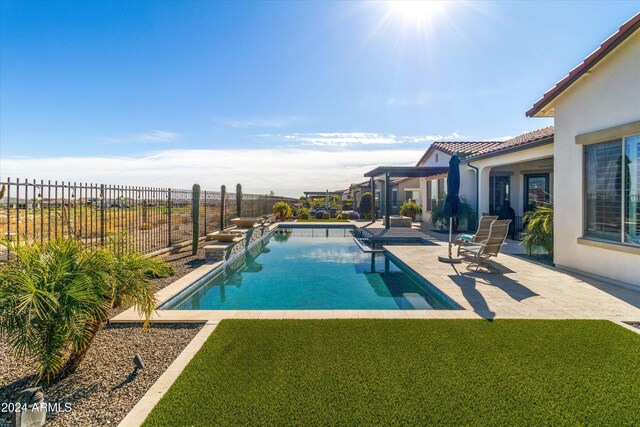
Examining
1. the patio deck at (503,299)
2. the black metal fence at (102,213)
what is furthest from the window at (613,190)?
the black metal fence at (102,213)

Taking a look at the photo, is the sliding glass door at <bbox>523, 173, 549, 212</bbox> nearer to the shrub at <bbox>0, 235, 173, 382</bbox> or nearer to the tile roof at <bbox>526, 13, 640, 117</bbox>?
the tile roof at <bbox>526, 13, 640, 117</bbox>

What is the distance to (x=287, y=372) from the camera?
3.62 m

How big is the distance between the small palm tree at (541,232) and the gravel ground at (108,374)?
1038 centimetres

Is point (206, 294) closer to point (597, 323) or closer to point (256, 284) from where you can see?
point (256, 284)

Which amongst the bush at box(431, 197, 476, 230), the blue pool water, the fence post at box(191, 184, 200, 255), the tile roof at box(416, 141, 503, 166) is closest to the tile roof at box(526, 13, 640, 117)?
the blue pool water

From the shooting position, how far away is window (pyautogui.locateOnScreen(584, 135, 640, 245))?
6.97 m

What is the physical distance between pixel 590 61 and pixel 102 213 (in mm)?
11909

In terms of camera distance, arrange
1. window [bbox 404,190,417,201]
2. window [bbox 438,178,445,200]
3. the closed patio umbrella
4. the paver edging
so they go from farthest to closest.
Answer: window [bbox 404,190,417,201] < window [bbox 438,178,445,200] < the closed patio umbrella < the paver edging

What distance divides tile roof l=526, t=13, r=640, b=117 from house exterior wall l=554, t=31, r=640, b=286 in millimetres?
255

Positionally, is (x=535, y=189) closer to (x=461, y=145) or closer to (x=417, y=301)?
(x=461, y=145)

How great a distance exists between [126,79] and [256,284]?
10919 millimetres

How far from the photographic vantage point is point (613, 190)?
743 centimetres

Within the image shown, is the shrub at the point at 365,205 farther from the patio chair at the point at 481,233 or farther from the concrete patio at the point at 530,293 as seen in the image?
the concrete patio at the point at 530,293

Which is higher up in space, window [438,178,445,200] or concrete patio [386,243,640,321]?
window [438,178,445,200]
